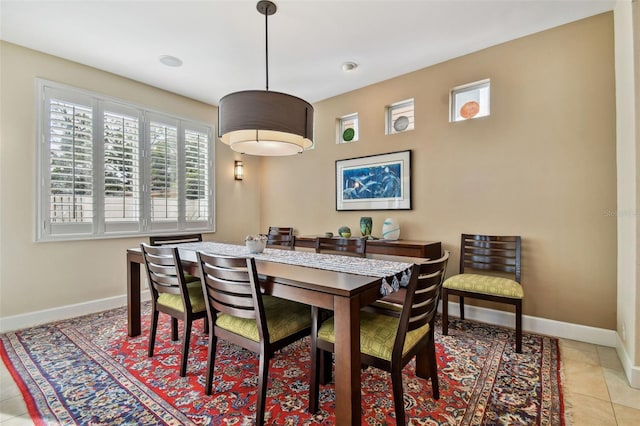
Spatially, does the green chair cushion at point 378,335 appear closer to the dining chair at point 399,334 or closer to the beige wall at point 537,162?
the dining chair at point 399,334

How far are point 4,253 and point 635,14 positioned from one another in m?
5.54

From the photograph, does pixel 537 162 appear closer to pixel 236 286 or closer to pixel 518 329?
pixel 518 329

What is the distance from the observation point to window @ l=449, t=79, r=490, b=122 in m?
3.20

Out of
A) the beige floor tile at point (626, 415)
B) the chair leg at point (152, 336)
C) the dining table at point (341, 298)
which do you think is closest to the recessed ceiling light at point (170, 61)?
the chair leg at point (152, 336)

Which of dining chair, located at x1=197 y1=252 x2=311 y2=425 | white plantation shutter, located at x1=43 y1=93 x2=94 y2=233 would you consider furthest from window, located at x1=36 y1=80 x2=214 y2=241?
dining chair, located at x1=197 y1=252 x2=311 y2=425

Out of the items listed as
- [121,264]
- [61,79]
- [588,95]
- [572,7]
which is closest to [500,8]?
[572,7]

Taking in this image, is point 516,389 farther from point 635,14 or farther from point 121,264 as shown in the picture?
point 121,264

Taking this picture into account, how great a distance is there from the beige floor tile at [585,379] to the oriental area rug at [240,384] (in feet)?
0.23

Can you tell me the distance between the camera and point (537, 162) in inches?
111

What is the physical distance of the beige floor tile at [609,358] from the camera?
2195 mm

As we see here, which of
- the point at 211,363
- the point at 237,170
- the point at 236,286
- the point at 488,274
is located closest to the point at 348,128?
the point at 237,170

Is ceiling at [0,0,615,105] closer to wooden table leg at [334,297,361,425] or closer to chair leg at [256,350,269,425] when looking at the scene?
wooden table leg at [334,297,361,425]

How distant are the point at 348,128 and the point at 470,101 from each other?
5.28ft

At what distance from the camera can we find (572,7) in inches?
98.4
